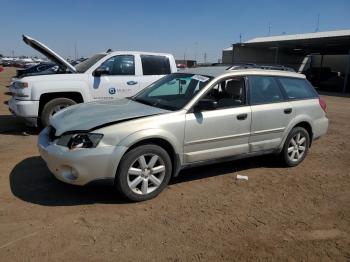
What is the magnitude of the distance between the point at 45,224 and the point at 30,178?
1.46 metres

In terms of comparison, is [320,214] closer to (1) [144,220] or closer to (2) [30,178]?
(1) [144,220]

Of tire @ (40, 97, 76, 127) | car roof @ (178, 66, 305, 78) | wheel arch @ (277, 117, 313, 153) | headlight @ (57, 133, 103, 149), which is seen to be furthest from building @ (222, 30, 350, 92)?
headlight @ (57, 133, 103, 149)

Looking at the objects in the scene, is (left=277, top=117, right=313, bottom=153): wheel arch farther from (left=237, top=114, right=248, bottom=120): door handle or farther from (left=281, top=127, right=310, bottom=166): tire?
(left=237, top=114, right=248, bottom=120): door handle

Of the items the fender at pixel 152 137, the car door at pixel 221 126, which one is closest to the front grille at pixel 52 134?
the fender at pixel 152 137

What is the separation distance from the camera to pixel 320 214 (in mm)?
4258

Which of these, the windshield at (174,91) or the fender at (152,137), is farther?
the windshield at (174,91)

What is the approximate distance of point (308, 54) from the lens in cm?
4512

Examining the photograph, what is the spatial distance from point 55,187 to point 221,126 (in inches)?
91.3

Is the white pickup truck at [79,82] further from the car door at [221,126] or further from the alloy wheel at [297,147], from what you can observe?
the alloy wheel at [297,147]

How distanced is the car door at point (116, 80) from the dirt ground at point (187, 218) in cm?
263

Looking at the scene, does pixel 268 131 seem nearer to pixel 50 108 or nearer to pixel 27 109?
pixel 50 108

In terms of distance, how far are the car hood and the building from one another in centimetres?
2556

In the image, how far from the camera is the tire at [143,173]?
4.12 metres

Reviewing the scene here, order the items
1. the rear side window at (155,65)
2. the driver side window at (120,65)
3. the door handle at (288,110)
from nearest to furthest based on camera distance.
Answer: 1. the door handle at (288,110)
2. the driver side window at (120,65)
3. the rear side window at (155,65)
